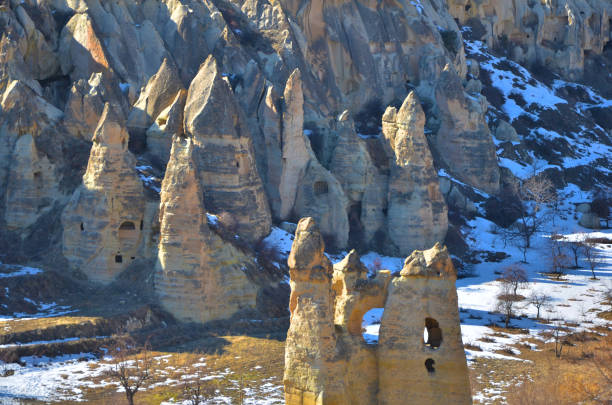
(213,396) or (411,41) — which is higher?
(411,41)

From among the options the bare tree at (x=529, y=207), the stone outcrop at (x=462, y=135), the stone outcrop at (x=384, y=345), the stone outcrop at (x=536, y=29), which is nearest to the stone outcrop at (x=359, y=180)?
the bare tree at (x=529, y=207)

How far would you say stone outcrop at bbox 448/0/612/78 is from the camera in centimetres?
8931

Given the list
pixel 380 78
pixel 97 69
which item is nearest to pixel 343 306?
pixel 97 69

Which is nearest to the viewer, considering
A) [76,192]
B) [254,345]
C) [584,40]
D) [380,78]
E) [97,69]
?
[254,345]

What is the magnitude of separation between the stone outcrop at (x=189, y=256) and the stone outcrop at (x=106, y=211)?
303 centimetres

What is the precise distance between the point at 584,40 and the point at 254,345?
70694mm

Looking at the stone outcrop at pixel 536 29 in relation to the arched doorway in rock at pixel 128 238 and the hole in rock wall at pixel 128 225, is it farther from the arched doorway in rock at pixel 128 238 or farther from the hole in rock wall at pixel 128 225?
the arched doorway in rock at pixel 128 238

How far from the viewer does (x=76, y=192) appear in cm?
4094

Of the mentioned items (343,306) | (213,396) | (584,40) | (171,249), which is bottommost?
(213,396)

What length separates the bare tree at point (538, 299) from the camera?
43963mm

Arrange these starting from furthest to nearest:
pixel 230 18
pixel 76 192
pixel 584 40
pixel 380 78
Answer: pixel 584 40
pixel 380 78
pixel 230 18
pixel 76 192

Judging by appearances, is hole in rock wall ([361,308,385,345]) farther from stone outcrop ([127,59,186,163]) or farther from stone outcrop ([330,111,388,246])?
stone outcrop ([127,59,186,163])

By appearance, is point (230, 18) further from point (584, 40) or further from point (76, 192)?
point (584, 40)

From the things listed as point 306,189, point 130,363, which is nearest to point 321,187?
point 306,189
